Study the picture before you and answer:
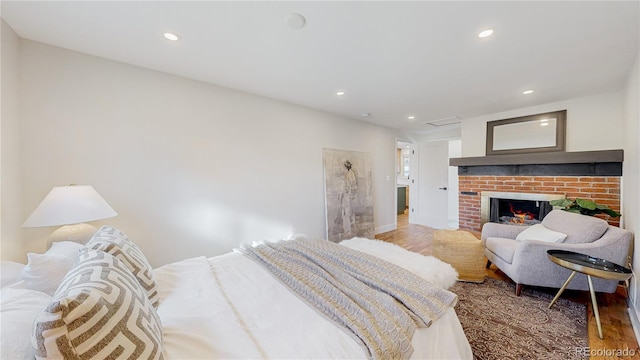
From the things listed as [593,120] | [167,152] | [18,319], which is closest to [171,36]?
[167,152]

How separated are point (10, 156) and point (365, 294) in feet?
8.88

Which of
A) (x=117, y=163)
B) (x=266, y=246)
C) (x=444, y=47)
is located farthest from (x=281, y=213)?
(x=444, y=47)

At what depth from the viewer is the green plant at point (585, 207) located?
261 centimetres

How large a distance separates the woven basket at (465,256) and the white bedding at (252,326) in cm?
149

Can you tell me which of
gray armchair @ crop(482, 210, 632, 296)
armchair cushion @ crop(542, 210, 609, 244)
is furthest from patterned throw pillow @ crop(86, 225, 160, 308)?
armchair cushion @ crop(542, 210, 609, 244)

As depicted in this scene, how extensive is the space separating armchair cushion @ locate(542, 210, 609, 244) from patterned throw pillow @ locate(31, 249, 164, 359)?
11.1 feet

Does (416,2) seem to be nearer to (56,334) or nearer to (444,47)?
(444,47)

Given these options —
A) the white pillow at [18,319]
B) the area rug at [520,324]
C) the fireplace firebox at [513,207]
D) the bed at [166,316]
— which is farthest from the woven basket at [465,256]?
the white pillow at [18,319]

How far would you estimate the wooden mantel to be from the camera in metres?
2.91

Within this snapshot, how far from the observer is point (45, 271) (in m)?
1.08

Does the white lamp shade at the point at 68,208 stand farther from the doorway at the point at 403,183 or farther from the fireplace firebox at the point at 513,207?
the doorway at the point at 403,183

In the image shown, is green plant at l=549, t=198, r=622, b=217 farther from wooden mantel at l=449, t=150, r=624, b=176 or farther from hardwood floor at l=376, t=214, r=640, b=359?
hardwood floor at l=376, t=214, r=640, b=359

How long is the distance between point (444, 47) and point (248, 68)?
1835mm

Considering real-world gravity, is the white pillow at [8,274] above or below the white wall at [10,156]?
below
